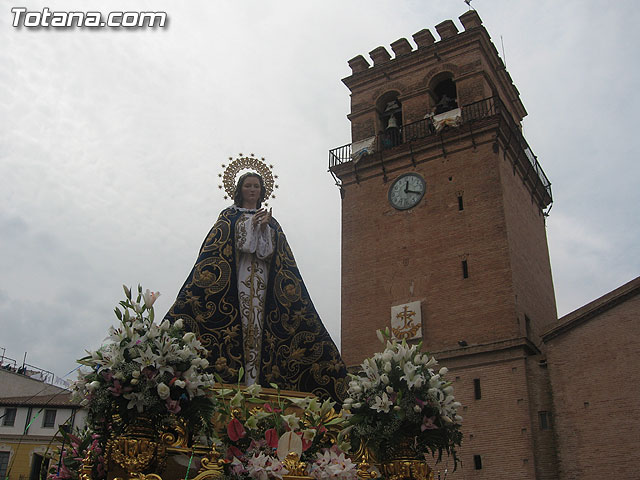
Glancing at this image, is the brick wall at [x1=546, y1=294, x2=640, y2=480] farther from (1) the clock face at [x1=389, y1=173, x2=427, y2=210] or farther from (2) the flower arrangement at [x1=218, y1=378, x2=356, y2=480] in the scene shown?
(2) the flower arrangement at [x1=218, y1=378, x2=356, y2=480]

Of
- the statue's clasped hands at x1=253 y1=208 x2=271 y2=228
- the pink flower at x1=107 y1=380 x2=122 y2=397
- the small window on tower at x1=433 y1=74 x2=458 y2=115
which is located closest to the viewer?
the pink flower at x1=107 y1=380 x2=122 y2=397

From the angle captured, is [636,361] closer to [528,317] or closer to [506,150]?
A: [528,317]

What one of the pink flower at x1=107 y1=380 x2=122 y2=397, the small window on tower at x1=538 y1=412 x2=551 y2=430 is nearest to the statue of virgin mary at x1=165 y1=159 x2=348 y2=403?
the pink flower at x1=107 y1=380 x2=122 y2=397

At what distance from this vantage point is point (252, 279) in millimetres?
8070

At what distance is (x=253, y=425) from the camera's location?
5906 mm

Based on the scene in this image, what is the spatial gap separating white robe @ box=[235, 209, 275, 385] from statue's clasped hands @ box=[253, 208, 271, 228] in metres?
0.06

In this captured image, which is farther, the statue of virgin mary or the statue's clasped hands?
the statue's clasped hands

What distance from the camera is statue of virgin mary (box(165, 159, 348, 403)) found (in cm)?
748

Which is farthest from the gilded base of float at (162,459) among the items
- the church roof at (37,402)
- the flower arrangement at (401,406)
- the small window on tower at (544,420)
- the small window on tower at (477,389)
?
the church roof at (37,402)

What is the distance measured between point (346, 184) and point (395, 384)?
20.1m

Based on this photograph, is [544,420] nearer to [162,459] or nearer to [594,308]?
[594,308]

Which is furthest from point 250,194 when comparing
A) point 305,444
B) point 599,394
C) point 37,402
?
point 37,402

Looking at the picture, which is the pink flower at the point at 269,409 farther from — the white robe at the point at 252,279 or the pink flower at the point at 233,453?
the white robe at the point at 252,279

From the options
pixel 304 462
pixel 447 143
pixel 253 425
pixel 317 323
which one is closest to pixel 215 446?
pixel 253 425
